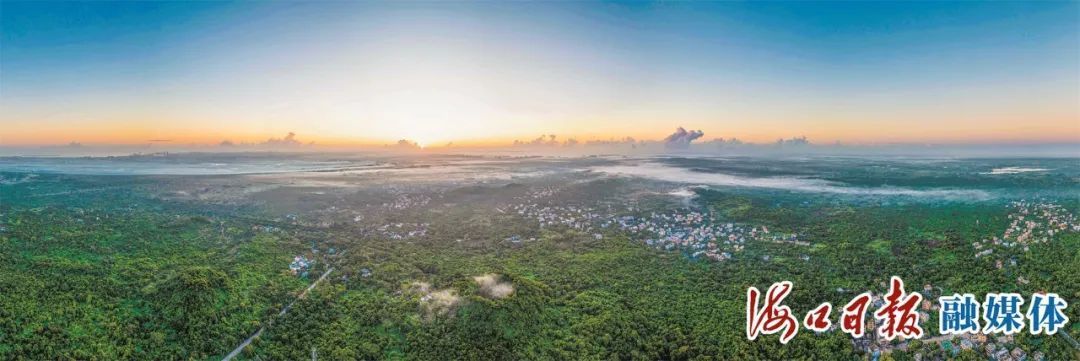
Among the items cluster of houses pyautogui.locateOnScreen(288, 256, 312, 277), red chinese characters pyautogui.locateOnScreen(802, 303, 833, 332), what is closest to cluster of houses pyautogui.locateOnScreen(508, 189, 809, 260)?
red chinese characters pyautogui.locateOnScreen(802, 303, 833, 332)

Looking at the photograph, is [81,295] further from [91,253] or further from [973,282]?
[973,282]

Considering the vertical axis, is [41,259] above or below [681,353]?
above

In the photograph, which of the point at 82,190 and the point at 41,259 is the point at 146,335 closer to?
the point at 41,259

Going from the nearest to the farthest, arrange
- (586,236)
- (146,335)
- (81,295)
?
1. (146,335)
2. (81,295)
3. (586,236)

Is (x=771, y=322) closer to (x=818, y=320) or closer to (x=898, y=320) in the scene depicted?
(x=818, y=320)

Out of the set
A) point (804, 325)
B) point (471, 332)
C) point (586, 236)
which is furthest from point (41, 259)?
point (804, 325)

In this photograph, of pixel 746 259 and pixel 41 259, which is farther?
pixel 746 259

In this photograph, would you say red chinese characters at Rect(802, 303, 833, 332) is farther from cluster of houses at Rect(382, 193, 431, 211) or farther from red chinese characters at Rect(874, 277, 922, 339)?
cluster of houses at Rect(382, 193, 431, 211)

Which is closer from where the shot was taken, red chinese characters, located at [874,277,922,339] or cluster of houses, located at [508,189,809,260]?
red chinese characters, located at [874,277,922,339]

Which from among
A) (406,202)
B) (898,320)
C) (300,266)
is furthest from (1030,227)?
(406,202)

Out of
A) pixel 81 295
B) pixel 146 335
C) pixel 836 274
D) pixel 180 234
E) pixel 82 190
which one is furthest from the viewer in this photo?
pixel 82 190

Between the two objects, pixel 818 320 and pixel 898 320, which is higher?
pixel 898 320
